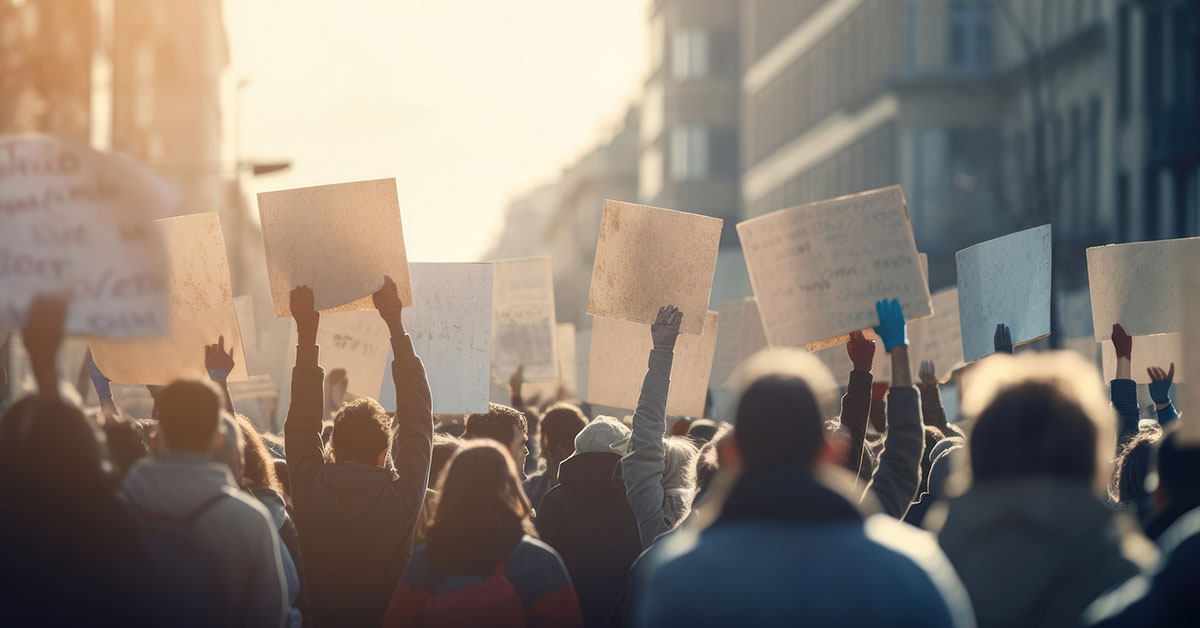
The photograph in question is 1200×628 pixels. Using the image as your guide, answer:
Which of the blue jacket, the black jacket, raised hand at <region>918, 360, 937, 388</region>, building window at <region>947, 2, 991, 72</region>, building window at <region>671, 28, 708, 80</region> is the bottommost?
the black jacket

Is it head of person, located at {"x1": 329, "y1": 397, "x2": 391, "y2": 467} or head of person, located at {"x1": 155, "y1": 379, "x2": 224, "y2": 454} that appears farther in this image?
head of person, located at {"x1": 329, "y1": 397, "x2": 391, "y2": 467}

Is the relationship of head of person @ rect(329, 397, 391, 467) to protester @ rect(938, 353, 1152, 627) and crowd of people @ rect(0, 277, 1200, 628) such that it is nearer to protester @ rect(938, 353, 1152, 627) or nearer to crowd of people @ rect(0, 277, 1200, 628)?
crowd of people @ rect(0, 277, 1200, 628)

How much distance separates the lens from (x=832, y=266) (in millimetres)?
6574

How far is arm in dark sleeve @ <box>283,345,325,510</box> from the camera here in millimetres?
5379

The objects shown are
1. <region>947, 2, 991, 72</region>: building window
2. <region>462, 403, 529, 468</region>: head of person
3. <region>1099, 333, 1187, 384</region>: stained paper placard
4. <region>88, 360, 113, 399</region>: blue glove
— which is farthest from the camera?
<region>947, 2, 991, 72</region>: building window

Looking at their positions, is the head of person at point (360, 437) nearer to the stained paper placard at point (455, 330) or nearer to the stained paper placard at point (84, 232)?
the stained paper placard at point (84, 232)

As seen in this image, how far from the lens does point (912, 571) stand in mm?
3191

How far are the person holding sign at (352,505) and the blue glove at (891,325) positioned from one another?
1.62 m

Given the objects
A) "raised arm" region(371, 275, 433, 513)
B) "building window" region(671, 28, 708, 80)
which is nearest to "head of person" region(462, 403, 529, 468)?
"raised arm" region(371, 275, 433, 513)

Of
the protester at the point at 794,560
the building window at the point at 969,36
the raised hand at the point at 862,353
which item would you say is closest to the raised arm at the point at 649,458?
the raised hand at the point at 862,353

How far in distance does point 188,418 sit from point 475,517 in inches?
32.4

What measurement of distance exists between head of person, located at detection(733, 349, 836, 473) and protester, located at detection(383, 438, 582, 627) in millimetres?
1166

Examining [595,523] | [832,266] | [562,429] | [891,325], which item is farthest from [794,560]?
[562,429]

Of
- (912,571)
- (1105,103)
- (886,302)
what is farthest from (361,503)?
(1105,103)
